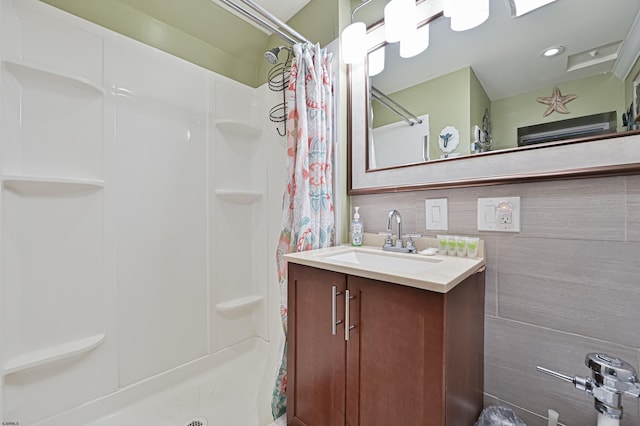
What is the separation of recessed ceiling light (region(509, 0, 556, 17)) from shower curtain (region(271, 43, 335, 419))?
2.79ft

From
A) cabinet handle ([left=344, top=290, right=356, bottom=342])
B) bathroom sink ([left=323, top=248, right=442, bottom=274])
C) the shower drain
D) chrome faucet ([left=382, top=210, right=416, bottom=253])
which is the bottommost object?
the shower drain

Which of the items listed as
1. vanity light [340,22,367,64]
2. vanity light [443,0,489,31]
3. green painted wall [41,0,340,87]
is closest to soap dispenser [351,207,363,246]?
vanity light [340,22,367,64]

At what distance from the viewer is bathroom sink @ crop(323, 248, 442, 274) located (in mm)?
1115

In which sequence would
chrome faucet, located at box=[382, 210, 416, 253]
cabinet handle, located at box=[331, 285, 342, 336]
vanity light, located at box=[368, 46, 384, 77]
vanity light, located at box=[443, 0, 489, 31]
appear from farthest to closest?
vanity light, located at box=[368, 46, 384, 77] < chrome faucet, located at box=[382, 210, 416, 253] < vanity light, located at box=[443, 0, 489, 31] < cabinet handle, located at box=[331, 285, 342, 336]

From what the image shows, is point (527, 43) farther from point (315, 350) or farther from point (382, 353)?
point (315, 350)

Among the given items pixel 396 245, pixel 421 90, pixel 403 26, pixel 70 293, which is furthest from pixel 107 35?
pixel 396 245

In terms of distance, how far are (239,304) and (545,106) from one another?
78.6 inches

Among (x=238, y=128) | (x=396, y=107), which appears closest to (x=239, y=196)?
(x=238, y=128)

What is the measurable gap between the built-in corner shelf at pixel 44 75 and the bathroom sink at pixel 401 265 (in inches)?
52.0

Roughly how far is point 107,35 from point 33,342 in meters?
1.55

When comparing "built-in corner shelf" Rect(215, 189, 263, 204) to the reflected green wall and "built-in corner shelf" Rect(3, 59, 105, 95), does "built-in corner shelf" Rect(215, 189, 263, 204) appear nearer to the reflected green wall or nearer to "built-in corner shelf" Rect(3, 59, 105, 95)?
"built-in corner shelf" Rect(3, 59, 105, 95)

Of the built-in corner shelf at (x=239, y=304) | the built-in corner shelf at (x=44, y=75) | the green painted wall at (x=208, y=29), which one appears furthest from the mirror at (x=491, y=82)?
the built-in corner shelf at (x=44, y=75)

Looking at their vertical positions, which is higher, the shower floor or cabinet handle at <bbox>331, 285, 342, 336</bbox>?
cabinet handle at <bbox>331, 285, 342, 336</bbox>

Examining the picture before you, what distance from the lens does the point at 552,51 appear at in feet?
3.16
